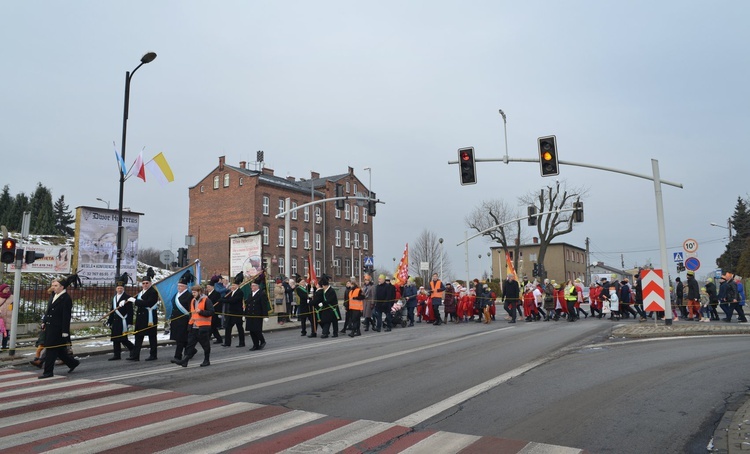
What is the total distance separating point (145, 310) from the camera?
43.9 ft

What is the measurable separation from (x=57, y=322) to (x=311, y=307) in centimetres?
901

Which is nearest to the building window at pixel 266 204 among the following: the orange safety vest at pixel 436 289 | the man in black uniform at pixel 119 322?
the orange safety vest at pixel 436 289

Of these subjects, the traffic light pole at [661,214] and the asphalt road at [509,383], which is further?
the traffic light pole at [661,214]

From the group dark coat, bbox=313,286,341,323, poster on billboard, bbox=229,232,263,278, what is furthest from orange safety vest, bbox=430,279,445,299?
poster on billboard, bbox=229,232,263,278

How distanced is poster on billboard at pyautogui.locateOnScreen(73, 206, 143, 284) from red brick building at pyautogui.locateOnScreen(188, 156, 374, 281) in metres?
35.8

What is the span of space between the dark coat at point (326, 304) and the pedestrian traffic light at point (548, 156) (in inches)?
313

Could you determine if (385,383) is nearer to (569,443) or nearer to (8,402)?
(569,443)

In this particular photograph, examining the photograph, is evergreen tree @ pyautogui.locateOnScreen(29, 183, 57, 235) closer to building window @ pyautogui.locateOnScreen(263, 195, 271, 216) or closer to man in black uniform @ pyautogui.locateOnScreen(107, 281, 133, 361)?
building window @ pyautogui.locateOnScreen(263, 195, 271, 216)

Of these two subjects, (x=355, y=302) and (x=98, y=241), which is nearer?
(x=355, y=302)

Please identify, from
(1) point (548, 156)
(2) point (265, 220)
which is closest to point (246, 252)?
(1) point (548, 156)

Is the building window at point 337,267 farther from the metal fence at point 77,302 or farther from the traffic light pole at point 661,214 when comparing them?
the traffic light pole at point 661,214

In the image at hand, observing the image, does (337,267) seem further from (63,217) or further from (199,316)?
(199,316)

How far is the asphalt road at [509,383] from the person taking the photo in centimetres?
626

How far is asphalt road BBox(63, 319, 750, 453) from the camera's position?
20.5 feet
